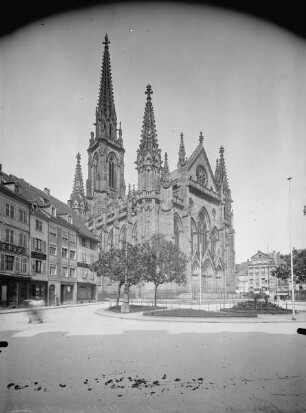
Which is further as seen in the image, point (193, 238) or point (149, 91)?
point (149, 91)

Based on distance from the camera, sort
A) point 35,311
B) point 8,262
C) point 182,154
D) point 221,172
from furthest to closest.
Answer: point 221,172 < point 182,154 < point 8,262 < point 35,311

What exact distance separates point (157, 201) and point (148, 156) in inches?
279

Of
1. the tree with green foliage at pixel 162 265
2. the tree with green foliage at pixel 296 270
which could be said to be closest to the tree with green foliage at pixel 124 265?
the tree with green foliage at pixel 162 265

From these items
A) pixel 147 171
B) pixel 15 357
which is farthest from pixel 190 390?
pixel 147 171

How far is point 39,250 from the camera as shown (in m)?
36.0

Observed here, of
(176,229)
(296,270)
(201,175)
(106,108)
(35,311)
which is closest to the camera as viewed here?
(35,311)

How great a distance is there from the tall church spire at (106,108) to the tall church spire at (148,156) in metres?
19.1

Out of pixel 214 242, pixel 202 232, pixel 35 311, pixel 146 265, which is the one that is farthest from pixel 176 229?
pixel 35 311

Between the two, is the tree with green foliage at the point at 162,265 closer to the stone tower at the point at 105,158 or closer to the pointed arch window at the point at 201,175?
the pointed arch window at the point at 201,175

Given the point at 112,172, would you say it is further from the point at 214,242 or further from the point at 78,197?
the point at 214,242

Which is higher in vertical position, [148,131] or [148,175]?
[148,131]

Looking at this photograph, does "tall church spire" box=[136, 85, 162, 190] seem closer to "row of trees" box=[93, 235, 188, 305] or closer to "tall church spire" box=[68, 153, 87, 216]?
"row of trees" box=[93, 235, 188, 305]

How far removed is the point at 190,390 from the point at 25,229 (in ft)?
98.2

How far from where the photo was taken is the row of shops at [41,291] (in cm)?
3067
